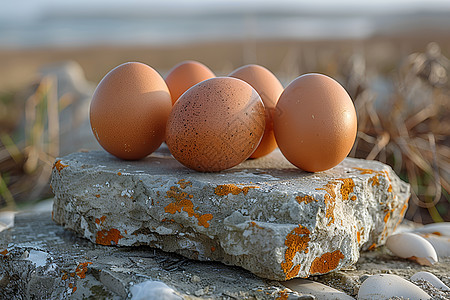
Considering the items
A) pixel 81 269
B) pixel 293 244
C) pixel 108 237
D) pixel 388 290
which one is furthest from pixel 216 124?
pixel 388 290

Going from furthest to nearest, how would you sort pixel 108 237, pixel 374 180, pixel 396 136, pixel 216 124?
pixel 396 136 → pixel 374 180 → pixel 108 237 → pixel 216 124

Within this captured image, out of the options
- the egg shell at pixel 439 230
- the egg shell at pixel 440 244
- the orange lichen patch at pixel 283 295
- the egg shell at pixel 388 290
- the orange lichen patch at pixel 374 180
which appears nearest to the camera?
the orange lichen patch at pixel 283 295

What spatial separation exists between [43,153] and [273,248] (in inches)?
129

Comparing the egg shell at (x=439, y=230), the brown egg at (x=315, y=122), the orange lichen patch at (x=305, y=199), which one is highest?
the brown egg at (x=315, y=122)

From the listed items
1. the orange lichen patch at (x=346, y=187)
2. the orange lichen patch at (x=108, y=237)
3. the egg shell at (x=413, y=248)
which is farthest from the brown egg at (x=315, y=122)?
the orange lichen patch at (x=108, y=237)

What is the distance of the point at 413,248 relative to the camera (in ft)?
7.86

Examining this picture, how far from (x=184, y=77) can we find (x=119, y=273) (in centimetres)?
119

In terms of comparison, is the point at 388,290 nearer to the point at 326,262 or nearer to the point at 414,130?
the point at 326,262

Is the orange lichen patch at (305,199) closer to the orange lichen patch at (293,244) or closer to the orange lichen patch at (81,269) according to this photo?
the orange lichen patch at (293,244)

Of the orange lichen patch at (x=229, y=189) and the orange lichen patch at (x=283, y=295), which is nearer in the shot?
the orange lichen patch at (x=283, y=295)

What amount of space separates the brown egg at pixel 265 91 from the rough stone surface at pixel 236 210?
12cm

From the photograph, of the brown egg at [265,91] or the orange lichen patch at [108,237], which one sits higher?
the brown egg at [265,91]

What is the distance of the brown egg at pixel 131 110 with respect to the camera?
7.32 feet

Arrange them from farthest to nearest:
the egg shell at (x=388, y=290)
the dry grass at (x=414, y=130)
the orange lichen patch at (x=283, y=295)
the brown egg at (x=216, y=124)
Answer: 1. the dry grass at (x=414, y=130)
2. the brown egg at (x=216, y=124)
3. the egg shell at (x=388, y=290)
4. the orange lichen patch at (x=283, y=295)
